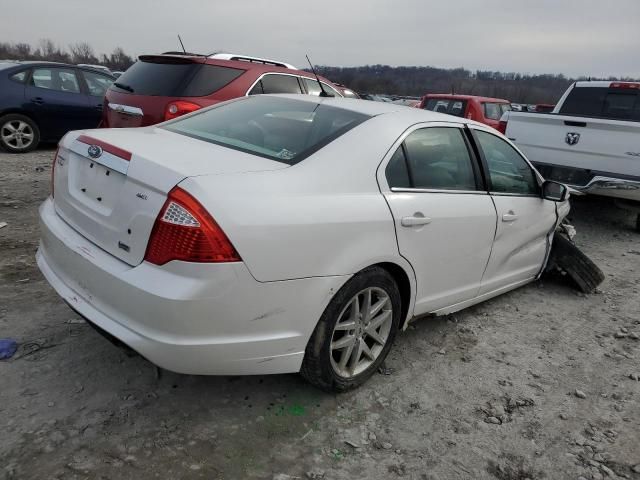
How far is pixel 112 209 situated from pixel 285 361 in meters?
1.04

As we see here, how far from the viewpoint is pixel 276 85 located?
20.7 feet

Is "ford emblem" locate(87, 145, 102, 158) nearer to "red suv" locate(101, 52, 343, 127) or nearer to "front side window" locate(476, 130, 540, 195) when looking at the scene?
"front side window" locate(476, 130, 540, 195)

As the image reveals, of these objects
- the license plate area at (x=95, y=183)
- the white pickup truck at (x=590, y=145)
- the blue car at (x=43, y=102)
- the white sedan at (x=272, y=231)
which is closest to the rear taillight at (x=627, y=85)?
the white pickup truck at (x=590, y=145)

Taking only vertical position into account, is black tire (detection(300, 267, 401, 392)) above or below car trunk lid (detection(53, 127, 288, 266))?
below

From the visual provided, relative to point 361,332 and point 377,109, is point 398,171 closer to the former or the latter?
point 377,109

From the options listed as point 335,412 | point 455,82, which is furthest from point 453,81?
point 335,412

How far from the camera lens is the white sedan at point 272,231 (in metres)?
2.10

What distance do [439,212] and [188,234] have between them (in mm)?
1523

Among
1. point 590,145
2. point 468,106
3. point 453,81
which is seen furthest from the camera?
point 453,81

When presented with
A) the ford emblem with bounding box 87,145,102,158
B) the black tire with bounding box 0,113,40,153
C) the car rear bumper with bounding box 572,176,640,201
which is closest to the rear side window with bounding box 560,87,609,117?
the car rear bumper with bounding box 572,176,640,201

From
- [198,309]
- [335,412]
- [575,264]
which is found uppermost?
[198,309]

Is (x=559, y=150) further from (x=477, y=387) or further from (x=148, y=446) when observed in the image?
(x=148, y=446)

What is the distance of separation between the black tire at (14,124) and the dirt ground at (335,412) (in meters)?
5.72

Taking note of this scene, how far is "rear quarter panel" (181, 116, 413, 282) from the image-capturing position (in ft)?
6.94
